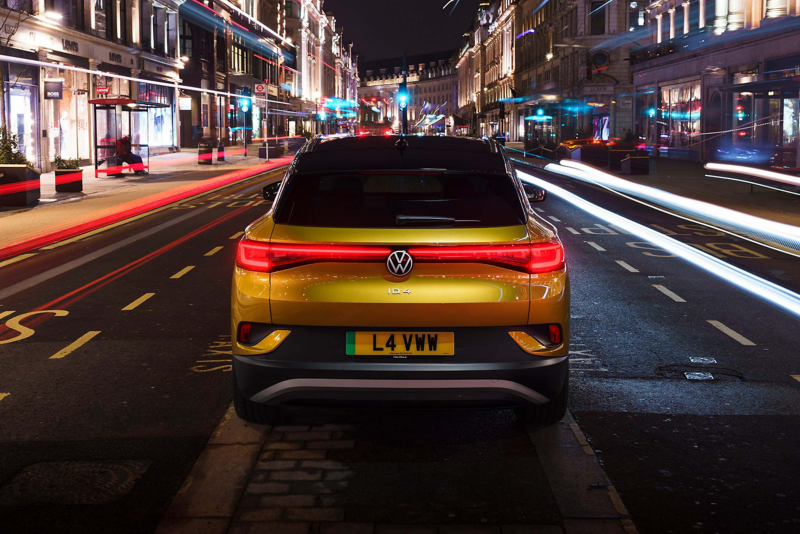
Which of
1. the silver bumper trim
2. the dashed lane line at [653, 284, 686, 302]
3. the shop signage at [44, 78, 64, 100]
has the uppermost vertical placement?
the shop signage at [44, 78, 64, 100]

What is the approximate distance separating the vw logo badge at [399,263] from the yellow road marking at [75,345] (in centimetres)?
374

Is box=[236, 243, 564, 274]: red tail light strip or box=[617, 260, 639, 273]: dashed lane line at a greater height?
box=[236, 243, 564, 274]: red tail light strip

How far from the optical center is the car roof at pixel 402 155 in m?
4.91

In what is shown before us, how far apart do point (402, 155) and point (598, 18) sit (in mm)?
72583

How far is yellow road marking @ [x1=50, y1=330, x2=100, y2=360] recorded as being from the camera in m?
7.06

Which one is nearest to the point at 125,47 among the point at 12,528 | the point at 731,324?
the point at 731,324

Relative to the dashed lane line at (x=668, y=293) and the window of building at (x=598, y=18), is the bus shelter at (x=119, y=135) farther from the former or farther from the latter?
the window of building at (x=598, y=18)

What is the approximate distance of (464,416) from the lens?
5.48m

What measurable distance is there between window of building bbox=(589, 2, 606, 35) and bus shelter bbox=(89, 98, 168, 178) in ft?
132

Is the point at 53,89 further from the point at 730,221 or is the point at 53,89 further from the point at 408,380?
the point at 408,380

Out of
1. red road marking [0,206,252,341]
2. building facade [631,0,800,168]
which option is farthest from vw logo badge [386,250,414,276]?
building facade [631,0,800,168]

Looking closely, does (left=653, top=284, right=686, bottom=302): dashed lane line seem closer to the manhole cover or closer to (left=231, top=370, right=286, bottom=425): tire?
(left=231, top=370, right=286, bottom=425): tire

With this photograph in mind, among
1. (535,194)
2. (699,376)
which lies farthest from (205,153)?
(699,376)

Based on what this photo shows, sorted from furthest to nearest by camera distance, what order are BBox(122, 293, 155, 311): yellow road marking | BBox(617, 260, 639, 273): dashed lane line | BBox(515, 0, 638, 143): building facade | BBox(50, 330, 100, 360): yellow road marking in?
BBox(515, 0, 638, 143): building facade < BBox(617, 260, 639, 273): dashed lane line < BBox(122, 293, 155, 311): yellow road marking < BBox(50, 330, 100, 360): yellow road marking
